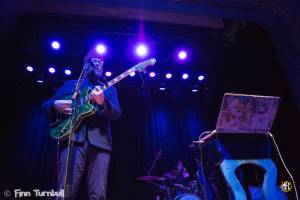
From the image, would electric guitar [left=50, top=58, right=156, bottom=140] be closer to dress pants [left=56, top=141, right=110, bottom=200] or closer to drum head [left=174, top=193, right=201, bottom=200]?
dress pants [left=56, top=141, right=110, bottom=200]

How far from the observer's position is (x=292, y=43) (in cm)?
242

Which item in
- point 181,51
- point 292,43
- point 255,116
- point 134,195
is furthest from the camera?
point 134,195

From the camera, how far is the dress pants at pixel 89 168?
1.97 meters

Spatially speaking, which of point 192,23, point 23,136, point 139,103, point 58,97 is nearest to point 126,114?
point 139,103

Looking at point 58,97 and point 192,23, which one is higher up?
point 192,23

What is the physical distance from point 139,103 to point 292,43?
5116 millimetres

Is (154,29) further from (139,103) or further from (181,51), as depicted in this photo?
(139,103)

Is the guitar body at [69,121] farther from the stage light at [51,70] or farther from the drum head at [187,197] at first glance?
the stage light at [51,70]

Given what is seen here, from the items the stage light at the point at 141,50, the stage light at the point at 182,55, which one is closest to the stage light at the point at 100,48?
the stage light at the point at 141,50

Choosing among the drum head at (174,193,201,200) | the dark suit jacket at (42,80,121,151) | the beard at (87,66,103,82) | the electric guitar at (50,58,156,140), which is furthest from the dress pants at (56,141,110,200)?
the drum head at (174,193,201,200)

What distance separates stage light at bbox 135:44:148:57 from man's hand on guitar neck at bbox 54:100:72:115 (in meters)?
3.15

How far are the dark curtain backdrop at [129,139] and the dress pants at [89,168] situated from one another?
341 centimetres

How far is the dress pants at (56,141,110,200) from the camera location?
1.97 meters

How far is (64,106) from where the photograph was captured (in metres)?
2.33
